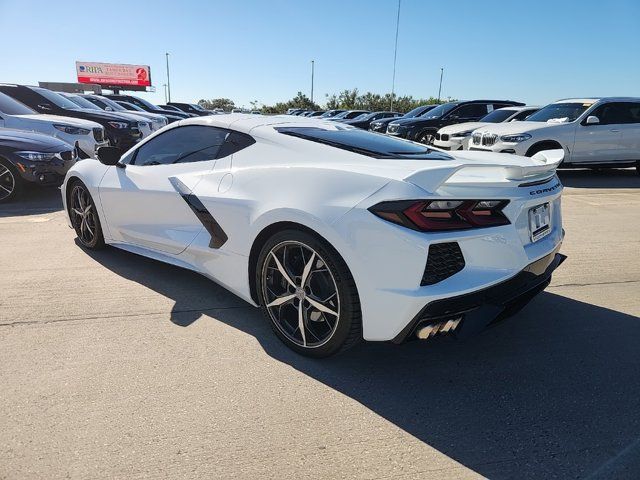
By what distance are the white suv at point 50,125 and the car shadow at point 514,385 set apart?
681 centimetres

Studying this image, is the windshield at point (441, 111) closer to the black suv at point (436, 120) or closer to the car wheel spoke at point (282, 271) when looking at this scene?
the black suv at point (436, 120)

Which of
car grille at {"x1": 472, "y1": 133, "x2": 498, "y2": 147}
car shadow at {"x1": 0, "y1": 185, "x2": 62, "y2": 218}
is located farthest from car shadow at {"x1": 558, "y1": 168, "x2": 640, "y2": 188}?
car shadow at {"x1": 0, "y1": 185, "x2": 62, "y2": 218}

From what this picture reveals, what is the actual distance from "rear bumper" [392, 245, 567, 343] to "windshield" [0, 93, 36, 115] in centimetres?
911

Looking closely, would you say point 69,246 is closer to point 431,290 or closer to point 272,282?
point 272,282

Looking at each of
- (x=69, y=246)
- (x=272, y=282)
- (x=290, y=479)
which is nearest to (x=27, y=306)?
(x=69, y=246)

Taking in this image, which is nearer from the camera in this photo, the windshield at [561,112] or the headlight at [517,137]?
the headlight at [517,137]

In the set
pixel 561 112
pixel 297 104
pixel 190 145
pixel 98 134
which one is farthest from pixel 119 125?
pixel 297 104

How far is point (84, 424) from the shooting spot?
6.95 feet

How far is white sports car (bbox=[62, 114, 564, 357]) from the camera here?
2.18 metres

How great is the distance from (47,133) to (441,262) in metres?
8.72

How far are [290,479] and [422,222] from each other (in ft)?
3.98

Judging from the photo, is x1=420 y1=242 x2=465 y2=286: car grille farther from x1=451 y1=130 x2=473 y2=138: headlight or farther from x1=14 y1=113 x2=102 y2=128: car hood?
x1=451 y1=130 x2=473 y2=138: headlight

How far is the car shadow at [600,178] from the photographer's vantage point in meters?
9.27

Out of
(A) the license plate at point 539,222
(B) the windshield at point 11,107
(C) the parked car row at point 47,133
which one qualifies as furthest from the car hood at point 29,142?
(A) the license plate at point 539,222
